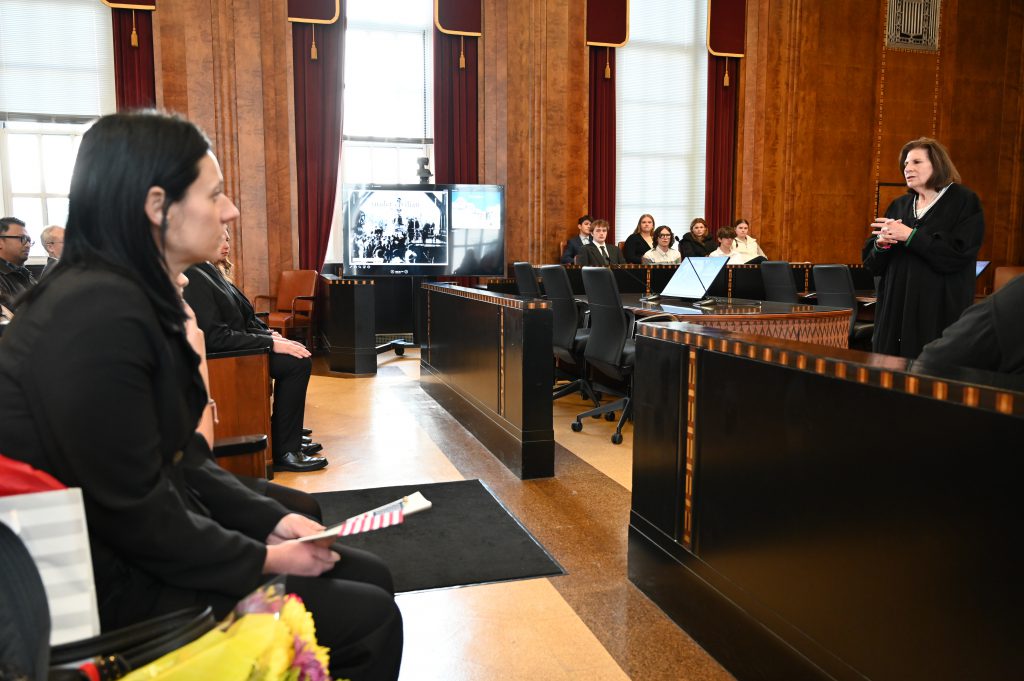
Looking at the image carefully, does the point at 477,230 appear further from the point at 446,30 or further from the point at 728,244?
the point at 728,244

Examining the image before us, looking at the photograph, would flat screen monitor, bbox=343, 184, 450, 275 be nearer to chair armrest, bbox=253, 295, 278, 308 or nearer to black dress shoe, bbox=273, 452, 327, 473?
chair armrest, bbox=253, 295, 278, 308

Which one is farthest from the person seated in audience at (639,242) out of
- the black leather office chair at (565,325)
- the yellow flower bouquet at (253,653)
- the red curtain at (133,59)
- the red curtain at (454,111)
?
the yellow flower bouquet at (253,653)

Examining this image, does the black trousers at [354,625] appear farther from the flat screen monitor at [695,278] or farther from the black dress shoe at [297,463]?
the flat screen monitor at [695,278]

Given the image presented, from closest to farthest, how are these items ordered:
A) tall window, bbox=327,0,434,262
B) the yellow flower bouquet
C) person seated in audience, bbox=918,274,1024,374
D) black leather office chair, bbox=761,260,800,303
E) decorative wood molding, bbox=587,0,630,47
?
1. the yellow flower bouquet
2. person seated in audience, bbox=918,274,1024,374
3. black leather office chair, bbox=761,260,800,303
4. tall window, bbox=327,0,434,262
5. decorative wood molding, bbox=587,0,630,47

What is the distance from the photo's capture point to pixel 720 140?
32.6 ft

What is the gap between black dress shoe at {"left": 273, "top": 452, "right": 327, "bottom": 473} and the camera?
403 cm

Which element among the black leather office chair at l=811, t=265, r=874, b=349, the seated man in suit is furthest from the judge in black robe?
the seated man in suit

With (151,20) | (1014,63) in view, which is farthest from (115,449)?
(1014,63)

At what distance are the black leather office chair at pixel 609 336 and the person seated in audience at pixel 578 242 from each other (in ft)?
12.2

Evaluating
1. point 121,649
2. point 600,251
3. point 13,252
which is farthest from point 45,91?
point 121,649

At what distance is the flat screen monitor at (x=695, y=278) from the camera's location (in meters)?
4.92

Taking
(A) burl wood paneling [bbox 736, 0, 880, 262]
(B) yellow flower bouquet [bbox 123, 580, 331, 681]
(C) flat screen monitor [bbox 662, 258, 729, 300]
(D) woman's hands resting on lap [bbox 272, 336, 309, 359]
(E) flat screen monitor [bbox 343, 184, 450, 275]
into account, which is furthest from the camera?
(A) burl wood paneling [bbox 736, 0, 880, 262]

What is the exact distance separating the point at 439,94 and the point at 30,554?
28.3 feet

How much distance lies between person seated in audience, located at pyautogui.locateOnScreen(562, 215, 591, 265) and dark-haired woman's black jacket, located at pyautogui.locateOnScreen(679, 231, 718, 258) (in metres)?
1.16
